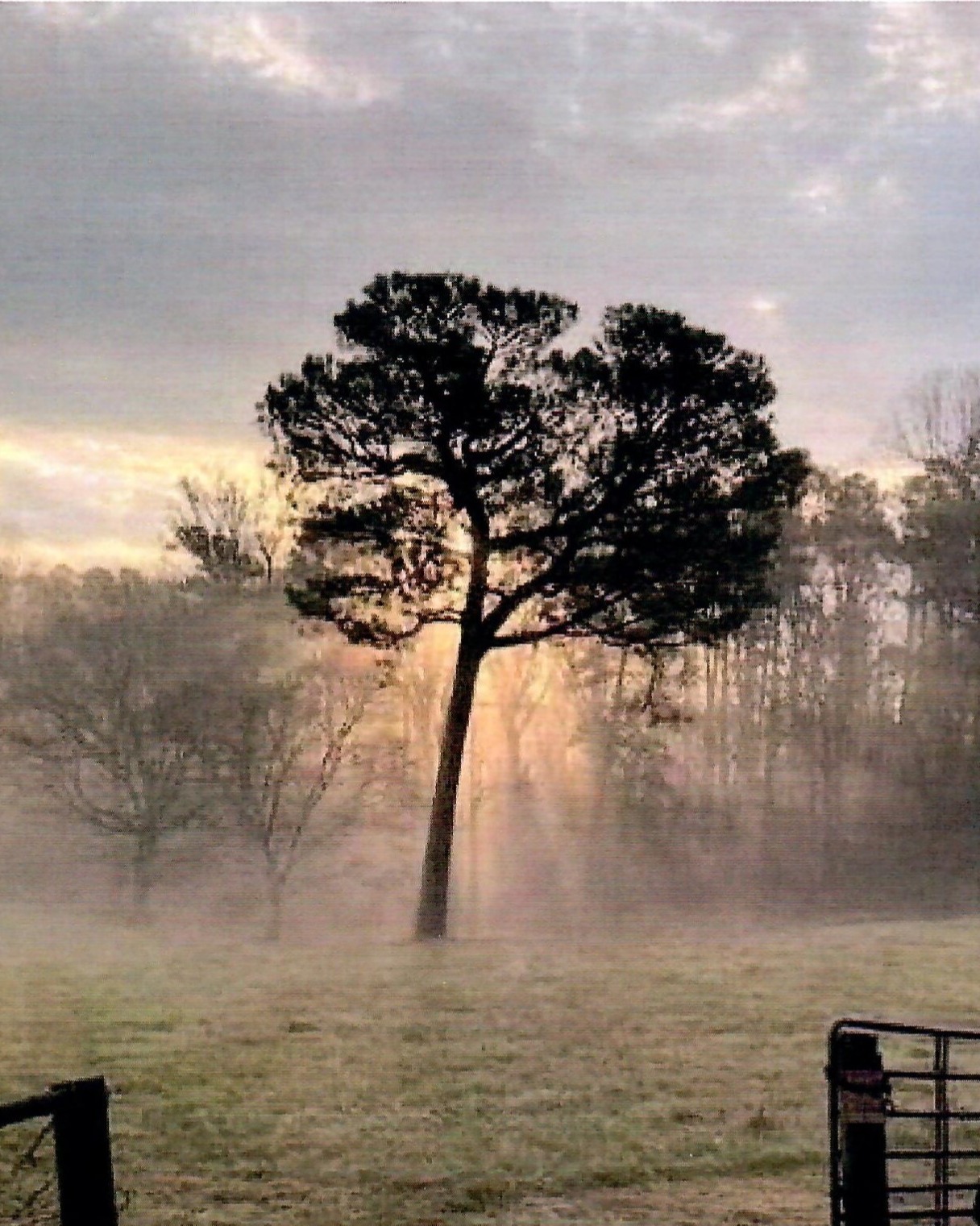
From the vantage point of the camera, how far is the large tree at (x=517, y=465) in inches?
446

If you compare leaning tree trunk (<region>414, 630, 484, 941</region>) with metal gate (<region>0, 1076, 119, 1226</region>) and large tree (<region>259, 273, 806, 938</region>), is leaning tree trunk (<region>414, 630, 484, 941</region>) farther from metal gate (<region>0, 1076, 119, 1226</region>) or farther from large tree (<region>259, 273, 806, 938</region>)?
metal gate (<region>0, 1076, 119, 1226</region>)

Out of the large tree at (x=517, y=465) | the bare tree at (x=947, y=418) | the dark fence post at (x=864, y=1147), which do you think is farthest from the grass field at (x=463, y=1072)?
the bare tree at (x=947, y=418)

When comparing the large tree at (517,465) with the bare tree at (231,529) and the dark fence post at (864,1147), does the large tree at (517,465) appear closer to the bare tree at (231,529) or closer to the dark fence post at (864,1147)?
the bare tree at (231,529)

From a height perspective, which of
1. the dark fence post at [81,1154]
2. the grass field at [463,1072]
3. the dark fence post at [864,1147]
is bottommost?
the grass field at [463,1072]

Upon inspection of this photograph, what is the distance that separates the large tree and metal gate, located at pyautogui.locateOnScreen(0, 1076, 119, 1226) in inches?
369

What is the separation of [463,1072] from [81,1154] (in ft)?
13.6

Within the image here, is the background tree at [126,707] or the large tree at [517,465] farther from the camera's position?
the background tree at [126,707]

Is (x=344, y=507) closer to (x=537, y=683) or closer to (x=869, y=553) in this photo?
(x=537, y=683)

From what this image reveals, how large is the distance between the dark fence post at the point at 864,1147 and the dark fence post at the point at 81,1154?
1407mm

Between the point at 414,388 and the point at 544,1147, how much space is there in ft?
24.4

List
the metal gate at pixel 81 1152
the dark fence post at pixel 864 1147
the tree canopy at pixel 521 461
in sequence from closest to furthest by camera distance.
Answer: the metal gate at pixel 81 1152, the dark fence post at pixel 864 1147, the tree canopy at pixel 521 461

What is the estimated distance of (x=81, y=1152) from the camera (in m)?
2.18

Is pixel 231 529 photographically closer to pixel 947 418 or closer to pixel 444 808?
pixel 444 808

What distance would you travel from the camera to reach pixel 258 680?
14.4 meters
